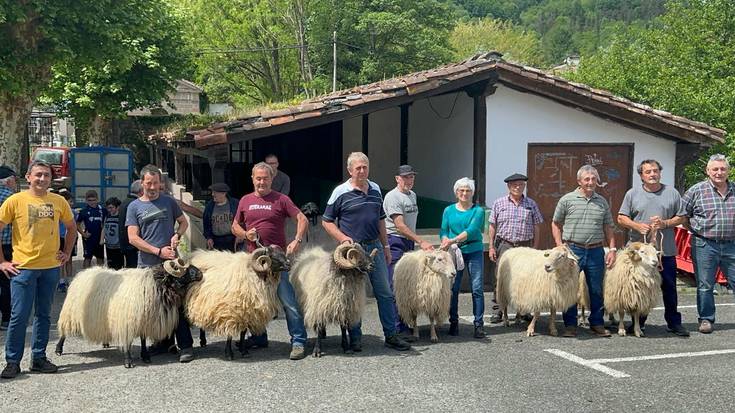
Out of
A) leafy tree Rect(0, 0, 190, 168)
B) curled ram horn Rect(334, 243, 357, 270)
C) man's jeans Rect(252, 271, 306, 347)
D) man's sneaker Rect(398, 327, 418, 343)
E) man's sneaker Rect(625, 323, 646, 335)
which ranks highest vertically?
leafy tree Rect(0, 0, 190, 168)

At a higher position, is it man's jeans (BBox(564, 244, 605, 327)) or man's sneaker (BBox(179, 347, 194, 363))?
man's jeans (BBox(564, 244, 605, 327))

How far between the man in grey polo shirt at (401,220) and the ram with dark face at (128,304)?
7.27 ft

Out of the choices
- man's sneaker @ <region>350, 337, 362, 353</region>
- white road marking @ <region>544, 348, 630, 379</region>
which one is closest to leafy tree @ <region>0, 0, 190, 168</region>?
man's sneaker @ <region>350, 337, 362, 353</region>

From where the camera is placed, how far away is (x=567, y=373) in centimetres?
661

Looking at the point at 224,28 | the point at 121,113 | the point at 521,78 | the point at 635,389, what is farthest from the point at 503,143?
the point at 224,28

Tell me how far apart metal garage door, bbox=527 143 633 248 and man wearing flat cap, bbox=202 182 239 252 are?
6215mm

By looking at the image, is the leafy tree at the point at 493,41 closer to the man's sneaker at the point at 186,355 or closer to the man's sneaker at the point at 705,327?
the man's sneaker at the point at 705,327

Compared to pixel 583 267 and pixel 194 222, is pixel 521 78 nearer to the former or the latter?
pixel 583 267

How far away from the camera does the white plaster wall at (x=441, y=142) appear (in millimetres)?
13633

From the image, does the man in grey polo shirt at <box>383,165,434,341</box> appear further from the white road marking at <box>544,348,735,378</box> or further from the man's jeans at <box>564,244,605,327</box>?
the man's jeans at <box>564,244,605,327</box>

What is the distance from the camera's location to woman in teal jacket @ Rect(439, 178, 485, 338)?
311 inches

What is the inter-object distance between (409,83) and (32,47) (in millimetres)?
6559

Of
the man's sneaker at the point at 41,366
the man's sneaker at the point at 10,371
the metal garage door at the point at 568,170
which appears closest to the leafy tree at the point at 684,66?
the metal garage door at the point at 568,170

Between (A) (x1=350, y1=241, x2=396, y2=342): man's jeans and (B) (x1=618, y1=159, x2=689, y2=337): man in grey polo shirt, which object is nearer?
(A) (x1=350, y1=241, x2=396, y2=342): man's jeans
